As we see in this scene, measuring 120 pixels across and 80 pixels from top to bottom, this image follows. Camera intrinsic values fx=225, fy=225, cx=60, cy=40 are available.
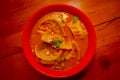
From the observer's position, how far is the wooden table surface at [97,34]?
0.90 meters

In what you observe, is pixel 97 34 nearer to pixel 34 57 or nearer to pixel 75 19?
pixel 75 19

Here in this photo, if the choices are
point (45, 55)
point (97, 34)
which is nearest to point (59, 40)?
point (45, 55)

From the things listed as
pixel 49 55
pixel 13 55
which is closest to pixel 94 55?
pixel 49 55

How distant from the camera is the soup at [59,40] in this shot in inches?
34.1

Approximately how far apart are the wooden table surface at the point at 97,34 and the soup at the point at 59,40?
0.07 metres

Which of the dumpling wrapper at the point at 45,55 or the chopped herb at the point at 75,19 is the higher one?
the chopped herb at the point at 75,19

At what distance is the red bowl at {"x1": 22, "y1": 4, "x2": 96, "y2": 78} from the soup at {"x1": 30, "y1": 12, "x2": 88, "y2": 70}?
15 mm

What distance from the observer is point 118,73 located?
2.97 ft

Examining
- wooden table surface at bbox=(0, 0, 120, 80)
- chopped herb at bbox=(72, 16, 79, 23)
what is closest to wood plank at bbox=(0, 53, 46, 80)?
wooden table surface at bbox=(0, 0, 120, 80)

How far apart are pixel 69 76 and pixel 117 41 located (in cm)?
27

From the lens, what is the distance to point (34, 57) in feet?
2.84

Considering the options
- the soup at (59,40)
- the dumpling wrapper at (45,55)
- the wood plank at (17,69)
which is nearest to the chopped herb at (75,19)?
the soup at (59,40)

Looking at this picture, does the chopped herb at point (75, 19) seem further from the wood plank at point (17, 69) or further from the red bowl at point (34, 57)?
the wood plank at point (17, 69)

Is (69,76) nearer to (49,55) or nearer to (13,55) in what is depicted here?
(49,55)
